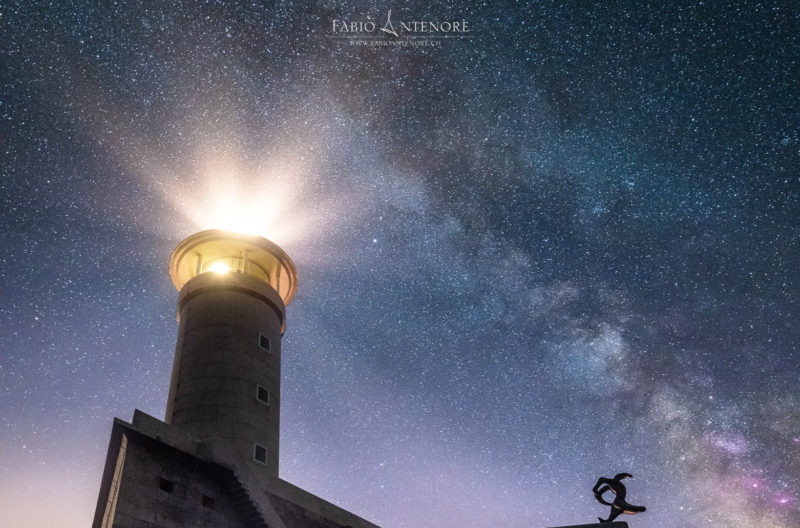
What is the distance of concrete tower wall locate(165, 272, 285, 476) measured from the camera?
1268 inches

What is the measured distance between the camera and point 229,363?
111ft

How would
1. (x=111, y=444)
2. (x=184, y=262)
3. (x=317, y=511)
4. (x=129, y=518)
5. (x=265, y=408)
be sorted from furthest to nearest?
(x=184, y=262)
(x=265, y=408)
(x=317, y=511)
(x=111, y=444)
(x=129, y=518)

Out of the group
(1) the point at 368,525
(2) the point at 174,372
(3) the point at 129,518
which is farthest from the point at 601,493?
(2) the point at 174,372

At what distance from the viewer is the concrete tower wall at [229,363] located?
3222 centimetres

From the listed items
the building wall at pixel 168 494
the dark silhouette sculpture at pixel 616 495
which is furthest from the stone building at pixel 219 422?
the dark silhouette sculpture at pixel 616 495

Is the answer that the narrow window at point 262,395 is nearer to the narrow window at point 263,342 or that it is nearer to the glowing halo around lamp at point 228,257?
the narrow window at point 263,342

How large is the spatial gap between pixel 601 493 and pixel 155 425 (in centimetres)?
1783

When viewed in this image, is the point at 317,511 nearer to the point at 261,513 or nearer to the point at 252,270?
the point at 261,513

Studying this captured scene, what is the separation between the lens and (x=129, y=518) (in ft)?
70.9

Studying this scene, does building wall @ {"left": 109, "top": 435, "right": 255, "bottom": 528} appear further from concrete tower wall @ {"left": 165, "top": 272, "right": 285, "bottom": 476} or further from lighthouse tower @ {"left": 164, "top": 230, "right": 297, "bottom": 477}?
concrete tower wall @ {"left": 165, "top": 272, "right": 285, "bottom": 476}

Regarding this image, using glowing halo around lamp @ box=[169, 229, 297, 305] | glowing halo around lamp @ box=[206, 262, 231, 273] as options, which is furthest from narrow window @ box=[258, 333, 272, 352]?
glowing halo around lamp @ box=[206, 262, 231, 273]

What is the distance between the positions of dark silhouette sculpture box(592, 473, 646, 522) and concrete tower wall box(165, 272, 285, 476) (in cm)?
1451

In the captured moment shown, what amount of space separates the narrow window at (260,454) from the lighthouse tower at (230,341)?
0.05 metres

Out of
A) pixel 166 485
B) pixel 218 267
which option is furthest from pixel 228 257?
pixel 166 485
